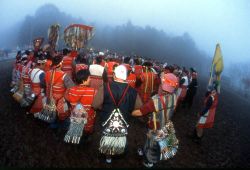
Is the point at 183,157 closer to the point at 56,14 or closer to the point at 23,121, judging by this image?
the point at 23,121

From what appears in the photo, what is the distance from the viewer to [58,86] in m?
7.39

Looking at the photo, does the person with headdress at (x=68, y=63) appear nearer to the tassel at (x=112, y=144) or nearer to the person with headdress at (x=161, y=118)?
the tassel at (x=112, y=144)

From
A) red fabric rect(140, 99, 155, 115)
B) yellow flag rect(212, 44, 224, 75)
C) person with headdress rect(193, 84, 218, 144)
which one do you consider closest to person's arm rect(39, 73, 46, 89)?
red fabric rect(140, 99, 155, 115)

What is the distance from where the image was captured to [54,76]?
7.33m

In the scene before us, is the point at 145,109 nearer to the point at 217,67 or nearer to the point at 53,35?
the point at 217,67

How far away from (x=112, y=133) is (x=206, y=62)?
7619cm

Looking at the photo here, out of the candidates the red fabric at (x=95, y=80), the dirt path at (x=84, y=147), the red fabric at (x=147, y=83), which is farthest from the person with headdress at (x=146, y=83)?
the red fabric at (x=95, y=80)

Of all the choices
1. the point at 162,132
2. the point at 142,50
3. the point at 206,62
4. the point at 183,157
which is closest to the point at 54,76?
the point at 162,132

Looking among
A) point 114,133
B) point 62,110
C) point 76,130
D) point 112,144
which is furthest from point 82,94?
point 62,110

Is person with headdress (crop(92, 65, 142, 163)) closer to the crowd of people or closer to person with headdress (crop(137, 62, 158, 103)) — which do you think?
the crowd of people

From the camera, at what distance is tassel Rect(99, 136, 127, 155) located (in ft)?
19.9

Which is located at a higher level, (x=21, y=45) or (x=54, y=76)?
(x=54, y=76)

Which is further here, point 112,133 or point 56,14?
point 56,14

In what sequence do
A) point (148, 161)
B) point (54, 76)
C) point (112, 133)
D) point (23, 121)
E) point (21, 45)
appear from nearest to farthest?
point (112, 133) → point (148, 161) → point (54, 76) → point (23, 121) → point (21, 45)
